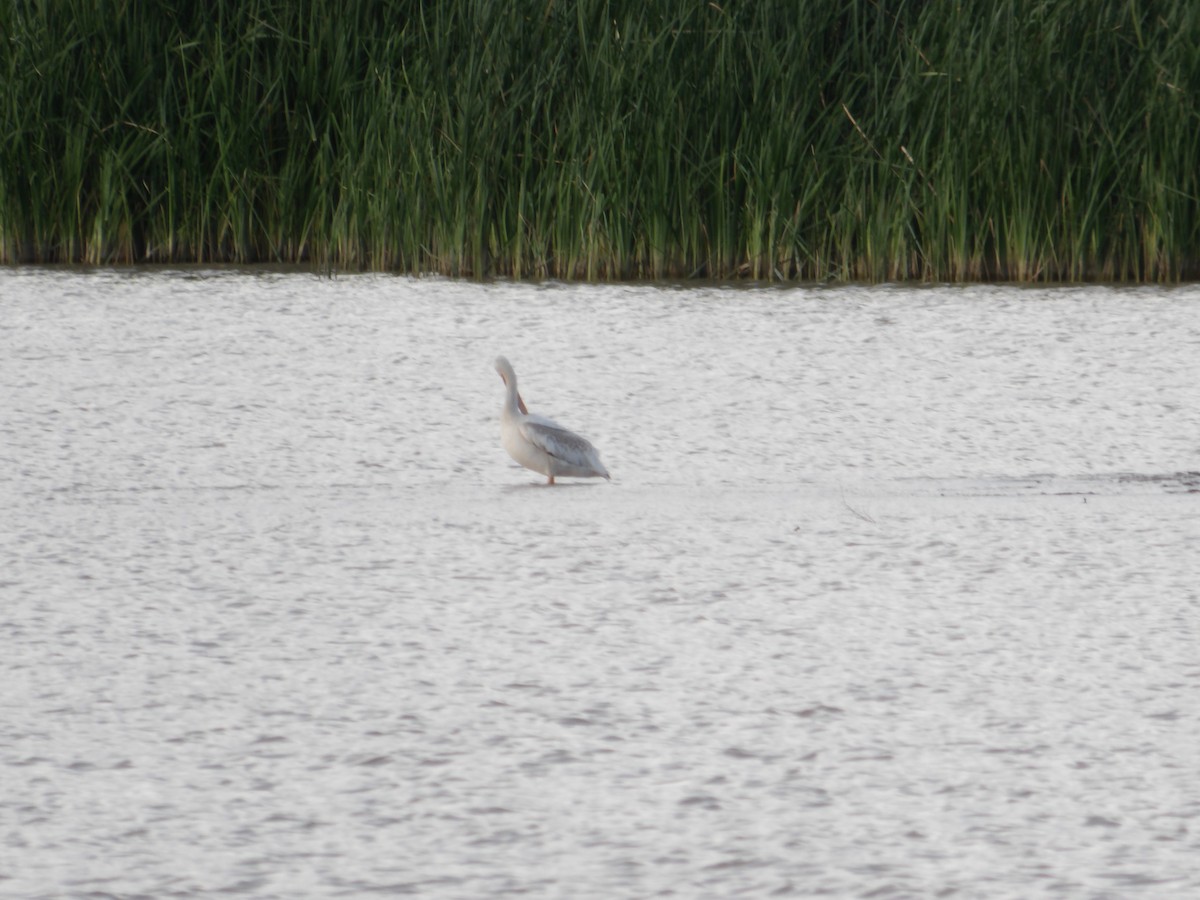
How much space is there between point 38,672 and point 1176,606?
153cm

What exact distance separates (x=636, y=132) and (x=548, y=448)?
9.66 ft

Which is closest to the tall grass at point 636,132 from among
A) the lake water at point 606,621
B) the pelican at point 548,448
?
the lake water at point 606,621

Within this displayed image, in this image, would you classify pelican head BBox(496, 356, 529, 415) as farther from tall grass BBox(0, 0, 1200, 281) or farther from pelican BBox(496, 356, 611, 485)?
tall grass BBox(0, 0, 1200, 281)

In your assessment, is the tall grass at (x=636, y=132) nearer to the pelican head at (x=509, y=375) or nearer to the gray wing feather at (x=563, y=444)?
the pelican head at (x=509, y=375)

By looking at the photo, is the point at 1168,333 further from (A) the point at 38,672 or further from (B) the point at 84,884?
(B) the point at 84,884

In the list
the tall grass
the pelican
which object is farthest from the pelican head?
the tall grass

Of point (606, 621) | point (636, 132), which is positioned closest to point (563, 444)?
point (606, 621)

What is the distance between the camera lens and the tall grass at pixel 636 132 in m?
6.20

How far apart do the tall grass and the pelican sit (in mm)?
2781

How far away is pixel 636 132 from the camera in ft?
20.5

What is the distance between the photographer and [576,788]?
1.89 m

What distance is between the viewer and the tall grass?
6.20 meters

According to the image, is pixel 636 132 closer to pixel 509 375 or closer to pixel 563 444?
pixel 509 375

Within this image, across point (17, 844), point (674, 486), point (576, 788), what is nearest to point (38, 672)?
point (17, 844)
